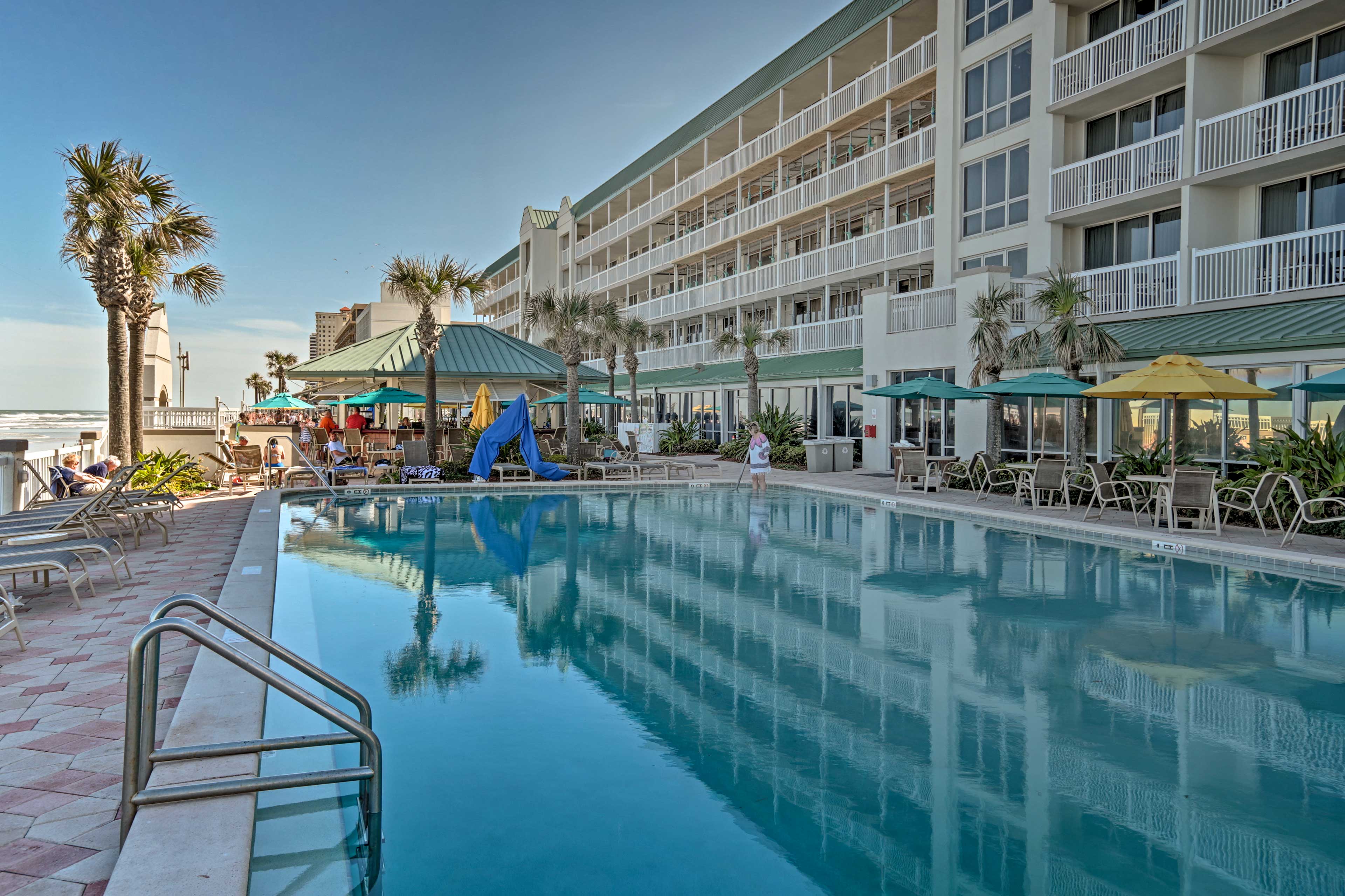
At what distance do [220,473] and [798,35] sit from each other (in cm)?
2350

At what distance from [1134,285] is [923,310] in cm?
529

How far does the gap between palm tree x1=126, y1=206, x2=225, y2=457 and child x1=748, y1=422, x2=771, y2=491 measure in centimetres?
1269

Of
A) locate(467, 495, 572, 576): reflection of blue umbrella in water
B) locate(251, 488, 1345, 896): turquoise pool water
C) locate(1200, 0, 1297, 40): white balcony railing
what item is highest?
locate(1200, 0, 1297, 40): white balcony railing

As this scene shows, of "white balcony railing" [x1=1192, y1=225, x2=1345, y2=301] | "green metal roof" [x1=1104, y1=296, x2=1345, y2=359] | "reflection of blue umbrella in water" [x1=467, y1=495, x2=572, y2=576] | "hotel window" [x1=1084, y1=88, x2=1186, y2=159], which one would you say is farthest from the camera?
"hotel window" [x1=1084, y1=88, x2=1186, y2=159]

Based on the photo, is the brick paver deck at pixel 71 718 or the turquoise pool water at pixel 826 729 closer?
the brick paver deck at pixel 71 718

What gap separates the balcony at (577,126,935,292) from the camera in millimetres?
23859

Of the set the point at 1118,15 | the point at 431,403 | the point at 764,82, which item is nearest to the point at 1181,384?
the point at 1118,15

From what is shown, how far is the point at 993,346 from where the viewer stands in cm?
1781

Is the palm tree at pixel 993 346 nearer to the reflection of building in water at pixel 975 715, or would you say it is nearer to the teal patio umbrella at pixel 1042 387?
the teal patio umbrella at pixel 1042 387

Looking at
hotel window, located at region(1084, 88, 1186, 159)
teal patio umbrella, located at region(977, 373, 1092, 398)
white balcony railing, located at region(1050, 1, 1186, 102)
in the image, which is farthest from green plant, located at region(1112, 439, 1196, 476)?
white balcony railing, located at region(1050, 1, 1186, 102)

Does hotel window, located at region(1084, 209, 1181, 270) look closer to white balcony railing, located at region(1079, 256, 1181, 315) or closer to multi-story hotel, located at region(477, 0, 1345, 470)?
multi-story hotel, located at region(477, 0, 1345, 470)

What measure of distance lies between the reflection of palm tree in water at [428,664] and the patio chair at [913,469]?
12089 mm

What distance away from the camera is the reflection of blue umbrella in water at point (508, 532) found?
1077cm

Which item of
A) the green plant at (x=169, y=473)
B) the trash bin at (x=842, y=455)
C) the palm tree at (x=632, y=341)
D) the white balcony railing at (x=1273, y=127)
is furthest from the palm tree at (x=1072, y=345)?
the palm tree at (x=632, y=341)
